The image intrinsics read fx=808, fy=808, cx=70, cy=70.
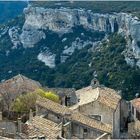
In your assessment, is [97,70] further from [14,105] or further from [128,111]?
[14,105]

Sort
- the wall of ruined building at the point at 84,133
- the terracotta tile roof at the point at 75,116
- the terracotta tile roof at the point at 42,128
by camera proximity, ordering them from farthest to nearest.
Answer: the terracotta tile roof at the point at 75,116
the wall of ruined building at the point at 84,133
the terracotta tile roof at the point at 42,128

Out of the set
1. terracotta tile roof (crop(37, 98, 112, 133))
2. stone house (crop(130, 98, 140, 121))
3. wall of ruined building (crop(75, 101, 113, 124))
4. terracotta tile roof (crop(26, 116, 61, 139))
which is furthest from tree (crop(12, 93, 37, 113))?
stone house (crop(130, 98, 140, 121))

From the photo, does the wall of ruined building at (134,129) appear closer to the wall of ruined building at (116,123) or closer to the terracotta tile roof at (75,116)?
the wall of ruined building at (116,123)

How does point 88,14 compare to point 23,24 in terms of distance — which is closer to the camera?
point 88,14

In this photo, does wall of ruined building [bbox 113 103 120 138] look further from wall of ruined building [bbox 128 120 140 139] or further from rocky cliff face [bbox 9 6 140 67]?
rocky cliff face [bbox 9 6 140 67]

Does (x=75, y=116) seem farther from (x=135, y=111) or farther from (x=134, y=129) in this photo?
(x=135, y=111)

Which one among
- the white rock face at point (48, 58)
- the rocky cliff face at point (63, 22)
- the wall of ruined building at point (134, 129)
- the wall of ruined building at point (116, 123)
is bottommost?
the white rock face at point (48, 58)

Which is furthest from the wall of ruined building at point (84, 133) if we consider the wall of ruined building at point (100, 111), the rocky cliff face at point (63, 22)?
the rocky cliff face at point (63, 22)

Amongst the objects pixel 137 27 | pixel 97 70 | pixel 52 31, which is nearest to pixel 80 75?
pixel 97 70

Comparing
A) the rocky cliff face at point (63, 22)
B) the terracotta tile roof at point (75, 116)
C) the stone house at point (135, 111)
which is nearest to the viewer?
the terracotta tile roof at point (75, 116)
